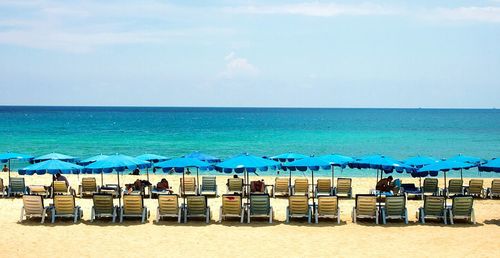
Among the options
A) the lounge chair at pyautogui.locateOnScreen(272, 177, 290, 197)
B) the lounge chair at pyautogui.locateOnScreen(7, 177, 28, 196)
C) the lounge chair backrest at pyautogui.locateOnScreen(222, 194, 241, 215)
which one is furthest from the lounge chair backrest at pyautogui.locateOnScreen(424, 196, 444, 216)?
the lounge chair at pyautogui.locateOnScreen(7, 177, 28, 196)

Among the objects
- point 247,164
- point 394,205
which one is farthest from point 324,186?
point 394,205

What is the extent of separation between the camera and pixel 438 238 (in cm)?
1323

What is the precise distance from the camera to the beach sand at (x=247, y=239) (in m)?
11.9

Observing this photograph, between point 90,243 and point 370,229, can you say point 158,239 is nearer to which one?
point 90,243

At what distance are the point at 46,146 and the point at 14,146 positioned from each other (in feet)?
9.14

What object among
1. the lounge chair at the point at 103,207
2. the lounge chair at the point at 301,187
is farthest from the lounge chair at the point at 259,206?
the lounge chair at the point at 301,187

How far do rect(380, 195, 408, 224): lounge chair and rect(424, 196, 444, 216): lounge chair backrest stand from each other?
1.87 feet

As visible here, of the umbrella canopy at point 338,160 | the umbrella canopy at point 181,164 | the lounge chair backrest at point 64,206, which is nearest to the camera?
the lounge chair backrest at point 64,206

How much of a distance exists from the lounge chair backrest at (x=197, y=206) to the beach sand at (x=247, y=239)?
0.27m

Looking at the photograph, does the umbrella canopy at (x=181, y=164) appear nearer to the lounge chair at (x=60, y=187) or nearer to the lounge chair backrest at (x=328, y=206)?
the lounge chair backrest at (x=328, y=206)

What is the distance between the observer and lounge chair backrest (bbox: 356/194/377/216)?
48.4ft

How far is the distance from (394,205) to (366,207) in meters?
0.67

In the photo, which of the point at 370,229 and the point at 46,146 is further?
the point at 46,146

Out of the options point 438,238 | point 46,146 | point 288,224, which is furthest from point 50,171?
point 46,146
